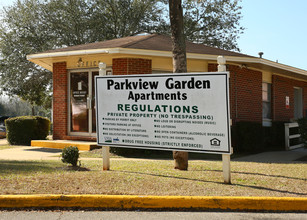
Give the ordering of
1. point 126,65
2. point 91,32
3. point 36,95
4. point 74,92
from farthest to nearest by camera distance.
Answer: point 36,95 → point 91,32 → point 74,92 → point 126,65

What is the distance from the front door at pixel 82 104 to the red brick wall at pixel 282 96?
8.95 m

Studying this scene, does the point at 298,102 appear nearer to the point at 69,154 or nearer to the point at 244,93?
the point at 244,93

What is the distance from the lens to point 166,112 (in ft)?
22.3

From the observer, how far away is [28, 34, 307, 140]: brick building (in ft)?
41.2

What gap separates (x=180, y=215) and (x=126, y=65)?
8334 millimetres

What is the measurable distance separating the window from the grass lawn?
29.9 ft

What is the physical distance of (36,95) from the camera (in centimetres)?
2791

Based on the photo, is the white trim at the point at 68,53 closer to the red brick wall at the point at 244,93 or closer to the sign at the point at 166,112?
the red brick wall at the point at 244,93

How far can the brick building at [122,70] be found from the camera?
494 inches

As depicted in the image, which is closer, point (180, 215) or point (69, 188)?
A: point (180, 215)

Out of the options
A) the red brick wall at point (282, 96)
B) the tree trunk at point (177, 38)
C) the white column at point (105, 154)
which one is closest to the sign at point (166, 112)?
the white column at point (105, 154)

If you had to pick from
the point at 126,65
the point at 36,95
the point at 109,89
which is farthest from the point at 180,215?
the point at 36,95

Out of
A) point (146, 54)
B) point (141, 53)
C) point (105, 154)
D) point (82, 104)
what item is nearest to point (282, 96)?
point (146, 54)

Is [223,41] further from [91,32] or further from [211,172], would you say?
[211,172]
